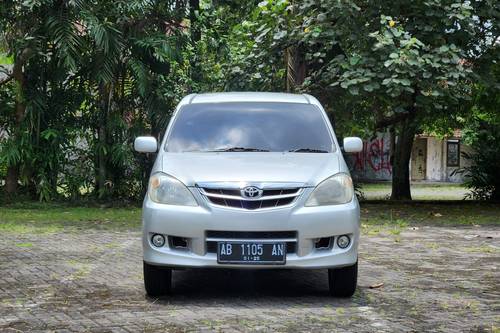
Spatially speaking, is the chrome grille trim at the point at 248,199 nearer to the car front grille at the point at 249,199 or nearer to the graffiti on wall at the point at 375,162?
the car front grille at the point at 249,199

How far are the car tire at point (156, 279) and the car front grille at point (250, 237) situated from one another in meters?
0.54

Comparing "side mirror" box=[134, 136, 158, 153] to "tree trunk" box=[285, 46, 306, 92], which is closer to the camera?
"side mirror" box=[134, 136, 158, 153]

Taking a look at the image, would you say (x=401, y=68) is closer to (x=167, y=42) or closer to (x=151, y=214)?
(x=167, y=42)

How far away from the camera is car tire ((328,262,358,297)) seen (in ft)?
20.2

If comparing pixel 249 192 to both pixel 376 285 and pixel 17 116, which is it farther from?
pixel 17 116

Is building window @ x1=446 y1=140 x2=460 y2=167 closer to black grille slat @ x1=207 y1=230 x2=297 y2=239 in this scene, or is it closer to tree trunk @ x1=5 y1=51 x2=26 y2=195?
tree trunk @ x1=5 y1=51 x2=26 y2=195

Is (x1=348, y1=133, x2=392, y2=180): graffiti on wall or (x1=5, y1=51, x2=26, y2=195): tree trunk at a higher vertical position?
(x1=5, y1=51, x2=26, y2=195): tree trunk

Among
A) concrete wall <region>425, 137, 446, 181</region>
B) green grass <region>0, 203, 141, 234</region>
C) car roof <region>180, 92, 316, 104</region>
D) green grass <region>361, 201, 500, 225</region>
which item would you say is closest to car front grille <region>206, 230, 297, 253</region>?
car roof <region>180, 92, 316, 104</region>

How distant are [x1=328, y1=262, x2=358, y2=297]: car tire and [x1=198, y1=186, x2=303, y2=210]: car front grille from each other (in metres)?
0.84

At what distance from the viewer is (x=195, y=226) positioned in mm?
5746

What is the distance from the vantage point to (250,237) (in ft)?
18.9

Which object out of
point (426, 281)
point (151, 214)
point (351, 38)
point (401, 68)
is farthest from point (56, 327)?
point (351, 38)

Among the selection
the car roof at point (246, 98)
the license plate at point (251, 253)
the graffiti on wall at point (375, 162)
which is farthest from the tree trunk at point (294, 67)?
the graffiti on wall at point (375, 162)

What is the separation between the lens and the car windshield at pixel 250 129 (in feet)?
21.9
